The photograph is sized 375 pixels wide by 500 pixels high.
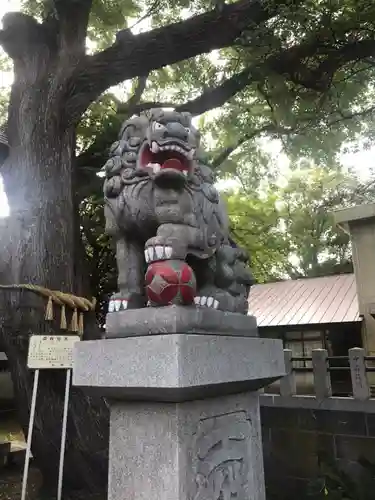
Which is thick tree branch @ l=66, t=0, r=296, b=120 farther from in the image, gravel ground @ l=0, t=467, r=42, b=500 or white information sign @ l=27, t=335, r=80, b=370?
gravel ground @ l=0, t=467, r=42, b=500

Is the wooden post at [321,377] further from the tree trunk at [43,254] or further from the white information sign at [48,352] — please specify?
the white information sign at [48,352]

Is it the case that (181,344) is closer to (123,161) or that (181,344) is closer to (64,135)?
(123,161)

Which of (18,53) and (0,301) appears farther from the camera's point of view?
(18,53)

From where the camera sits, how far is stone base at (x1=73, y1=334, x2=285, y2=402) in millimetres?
1790

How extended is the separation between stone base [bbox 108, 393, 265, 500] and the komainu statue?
0.51 m

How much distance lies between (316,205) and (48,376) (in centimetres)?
1231

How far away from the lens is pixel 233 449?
7.31 ft

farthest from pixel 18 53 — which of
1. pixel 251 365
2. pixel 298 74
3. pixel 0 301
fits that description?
pixel 251 365

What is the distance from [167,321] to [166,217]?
577mm

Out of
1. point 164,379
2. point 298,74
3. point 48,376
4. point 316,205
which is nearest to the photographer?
point 164,379

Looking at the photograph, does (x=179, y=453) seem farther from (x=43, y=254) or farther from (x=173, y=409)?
(x=43, y=254)

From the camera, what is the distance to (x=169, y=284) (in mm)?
2014

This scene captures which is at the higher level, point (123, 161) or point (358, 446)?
point (123, 161)

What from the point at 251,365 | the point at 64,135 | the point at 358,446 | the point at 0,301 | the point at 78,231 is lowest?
the point at 358,446
